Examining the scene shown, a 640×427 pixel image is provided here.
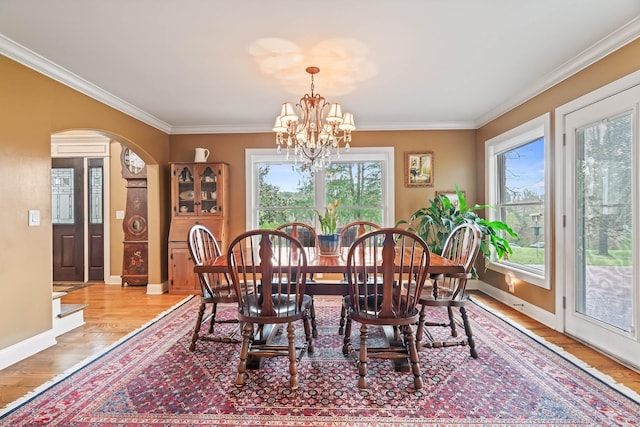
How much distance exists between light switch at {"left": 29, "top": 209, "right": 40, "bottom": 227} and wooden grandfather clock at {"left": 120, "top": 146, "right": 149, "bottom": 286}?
226 cm

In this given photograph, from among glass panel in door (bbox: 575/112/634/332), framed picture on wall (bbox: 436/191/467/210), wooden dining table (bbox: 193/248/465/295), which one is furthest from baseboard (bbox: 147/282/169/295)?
glass panel in door (bbox: 575/112/634/332)

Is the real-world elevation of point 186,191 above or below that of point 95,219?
above

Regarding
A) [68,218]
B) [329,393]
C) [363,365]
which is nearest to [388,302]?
[363,365]

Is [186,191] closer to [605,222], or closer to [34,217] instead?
[34,217]

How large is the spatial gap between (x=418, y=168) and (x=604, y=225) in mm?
2416

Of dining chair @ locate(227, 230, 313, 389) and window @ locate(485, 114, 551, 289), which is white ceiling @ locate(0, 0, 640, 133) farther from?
dining chair @ locate(227, 230, 313, 389)

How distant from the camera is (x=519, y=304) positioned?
3.61m

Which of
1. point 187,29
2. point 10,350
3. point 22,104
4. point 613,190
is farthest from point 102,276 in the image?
point 613,190

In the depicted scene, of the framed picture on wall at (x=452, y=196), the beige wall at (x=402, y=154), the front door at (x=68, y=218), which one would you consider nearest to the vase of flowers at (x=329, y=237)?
the beige wall at (x=402, y=154)

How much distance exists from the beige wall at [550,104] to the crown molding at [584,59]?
4 cm

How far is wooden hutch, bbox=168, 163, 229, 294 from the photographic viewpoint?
178 inches

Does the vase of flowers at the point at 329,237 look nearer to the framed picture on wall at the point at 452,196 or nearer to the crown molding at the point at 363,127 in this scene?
the crown molding at the point at 363,127

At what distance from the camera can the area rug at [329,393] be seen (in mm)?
1763

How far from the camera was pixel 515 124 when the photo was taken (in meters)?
3.73
